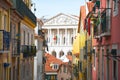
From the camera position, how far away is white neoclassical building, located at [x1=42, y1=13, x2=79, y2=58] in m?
133

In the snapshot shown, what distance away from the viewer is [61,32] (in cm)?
13462

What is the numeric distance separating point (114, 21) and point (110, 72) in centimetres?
301

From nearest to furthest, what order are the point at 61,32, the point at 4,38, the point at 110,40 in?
the point at 4,38, the point at 110,40, the point at 61,32

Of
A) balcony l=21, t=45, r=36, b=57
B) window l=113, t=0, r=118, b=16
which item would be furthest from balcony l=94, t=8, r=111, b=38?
balcony l=21, t=45, r=36, b=57

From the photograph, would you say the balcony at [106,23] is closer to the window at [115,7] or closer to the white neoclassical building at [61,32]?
the window at [115,7]

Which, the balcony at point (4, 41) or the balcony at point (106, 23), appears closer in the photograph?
the balcony at point (4, 41)

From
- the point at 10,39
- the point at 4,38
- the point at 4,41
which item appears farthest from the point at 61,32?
the point at 4,38

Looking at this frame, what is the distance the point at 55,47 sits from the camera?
134625 millimetres

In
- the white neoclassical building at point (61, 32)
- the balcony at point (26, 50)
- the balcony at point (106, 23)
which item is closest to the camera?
the balcony at point (106, 23)

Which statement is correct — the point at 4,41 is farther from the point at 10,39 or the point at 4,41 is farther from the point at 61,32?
the point at 61,32

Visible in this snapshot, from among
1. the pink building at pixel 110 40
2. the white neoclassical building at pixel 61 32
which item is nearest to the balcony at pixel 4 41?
the pink building at pixel 110 40

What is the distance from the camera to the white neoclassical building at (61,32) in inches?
5241

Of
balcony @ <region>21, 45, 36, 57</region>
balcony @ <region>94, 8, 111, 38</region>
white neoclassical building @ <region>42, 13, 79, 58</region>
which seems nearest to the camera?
balcony @ <region>94, 8, 111, 38</region>

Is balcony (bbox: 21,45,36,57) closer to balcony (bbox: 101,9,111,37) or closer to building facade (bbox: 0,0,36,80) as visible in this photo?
building facade (bbox: 0,0,36,80)
